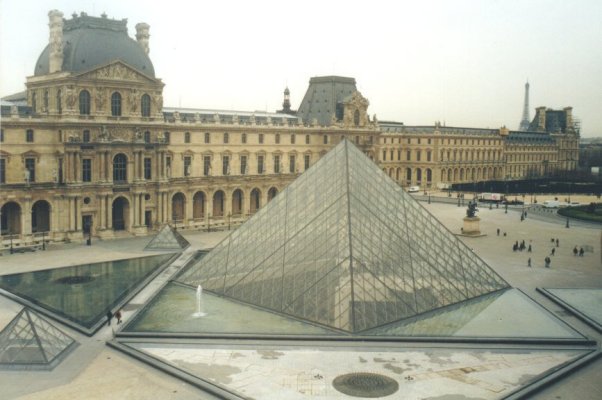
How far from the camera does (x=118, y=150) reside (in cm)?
4784

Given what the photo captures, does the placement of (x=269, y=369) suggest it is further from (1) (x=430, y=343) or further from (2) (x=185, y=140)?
(2) (x=185, y=140)

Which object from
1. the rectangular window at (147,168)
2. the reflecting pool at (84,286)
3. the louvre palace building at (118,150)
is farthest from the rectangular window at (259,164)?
the reflecting pool at (84,286)

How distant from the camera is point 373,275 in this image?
2595 centimetres

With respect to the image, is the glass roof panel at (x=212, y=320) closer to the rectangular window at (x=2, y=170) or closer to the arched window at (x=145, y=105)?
the rectangular window at (x=2, y=170)

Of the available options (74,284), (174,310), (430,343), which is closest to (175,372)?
(174,310)

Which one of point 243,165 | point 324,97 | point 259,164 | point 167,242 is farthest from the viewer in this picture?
point 324,97

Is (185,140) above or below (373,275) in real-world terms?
above

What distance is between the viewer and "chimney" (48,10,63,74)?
45969 mm

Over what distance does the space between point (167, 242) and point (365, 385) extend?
26.7 metres

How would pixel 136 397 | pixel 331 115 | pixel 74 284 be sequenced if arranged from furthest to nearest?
pixel 331 115 → pixel 74 284 → pixel 136 397

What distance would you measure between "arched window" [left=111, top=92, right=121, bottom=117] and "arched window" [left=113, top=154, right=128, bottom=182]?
3096 mm

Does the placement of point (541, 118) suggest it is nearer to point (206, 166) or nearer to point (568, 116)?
point (568, 116)

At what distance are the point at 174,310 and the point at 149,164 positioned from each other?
2482 cm

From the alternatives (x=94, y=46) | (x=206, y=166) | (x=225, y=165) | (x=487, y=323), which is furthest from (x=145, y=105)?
(x=487, y=323)
